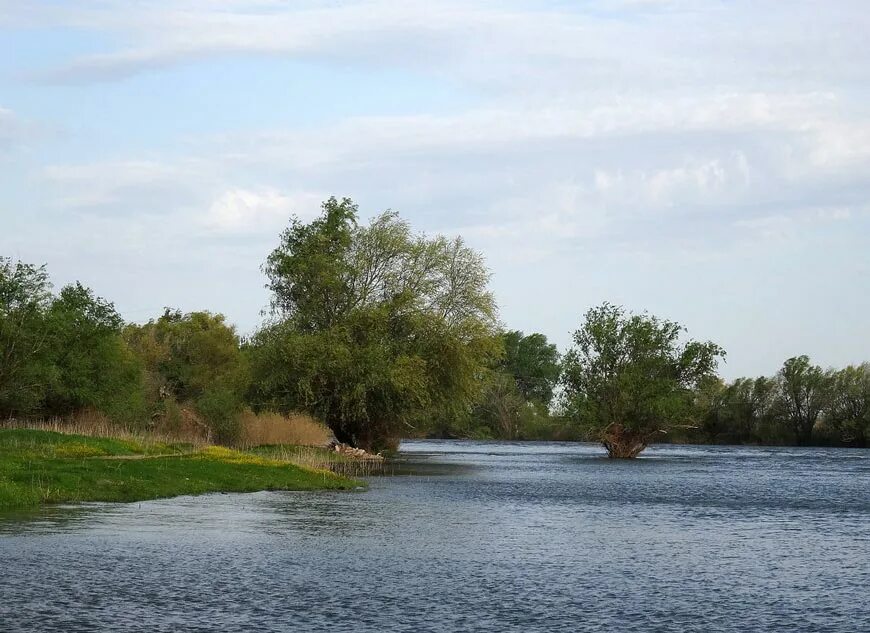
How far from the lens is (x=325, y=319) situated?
8031 cm

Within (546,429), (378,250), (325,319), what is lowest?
(546,429)

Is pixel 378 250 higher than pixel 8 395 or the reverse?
higher

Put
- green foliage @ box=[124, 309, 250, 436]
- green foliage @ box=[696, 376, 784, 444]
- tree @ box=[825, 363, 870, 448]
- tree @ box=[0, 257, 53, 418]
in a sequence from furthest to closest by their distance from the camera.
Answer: green foliage @ box=[696, 376, 784, 444]
tree @ box=[825, 363, 870, 448]
green foliage @ box=[124, 309, 250, 436]
tree @ box=[0, 257, 53, 418]

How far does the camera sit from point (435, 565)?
1070 inches

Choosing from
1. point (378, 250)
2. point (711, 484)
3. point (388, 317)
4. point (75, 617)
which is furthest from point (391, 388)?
point (75, 617)

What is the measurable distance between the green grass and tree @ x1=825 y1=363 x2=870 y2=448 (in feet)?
299

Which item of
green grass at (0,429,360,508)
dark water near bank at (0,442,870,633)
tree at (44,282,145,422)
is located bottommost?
dark water near bank at (0,442,870,633)

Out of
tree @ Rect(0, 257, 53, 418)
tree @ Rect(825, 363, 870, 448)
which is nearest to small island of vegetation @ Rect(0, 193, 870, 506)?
tree @ Rect(0, 257, 53, 418)

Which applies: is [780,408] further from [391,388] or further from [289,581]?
[289,581]

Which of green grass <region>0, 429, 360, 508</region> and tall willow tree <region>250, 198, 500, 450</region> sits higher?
tall willow tree <region>250, 198, 500, 450</region>

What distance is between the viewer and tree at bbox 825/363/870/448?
129625 mm

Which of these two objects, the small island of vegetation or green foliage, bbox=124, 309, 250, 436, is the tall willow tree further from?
green foliage, bbox=124, 309, 250, 436

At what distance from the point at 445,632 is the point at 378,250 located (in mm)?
62292

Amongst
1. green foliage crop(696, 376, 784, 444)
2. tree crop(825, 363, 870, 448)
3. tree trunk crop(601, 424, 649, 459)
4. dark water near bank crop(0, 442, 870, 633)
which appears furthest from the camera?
green foliage crop(696, 376, 784, 444)
